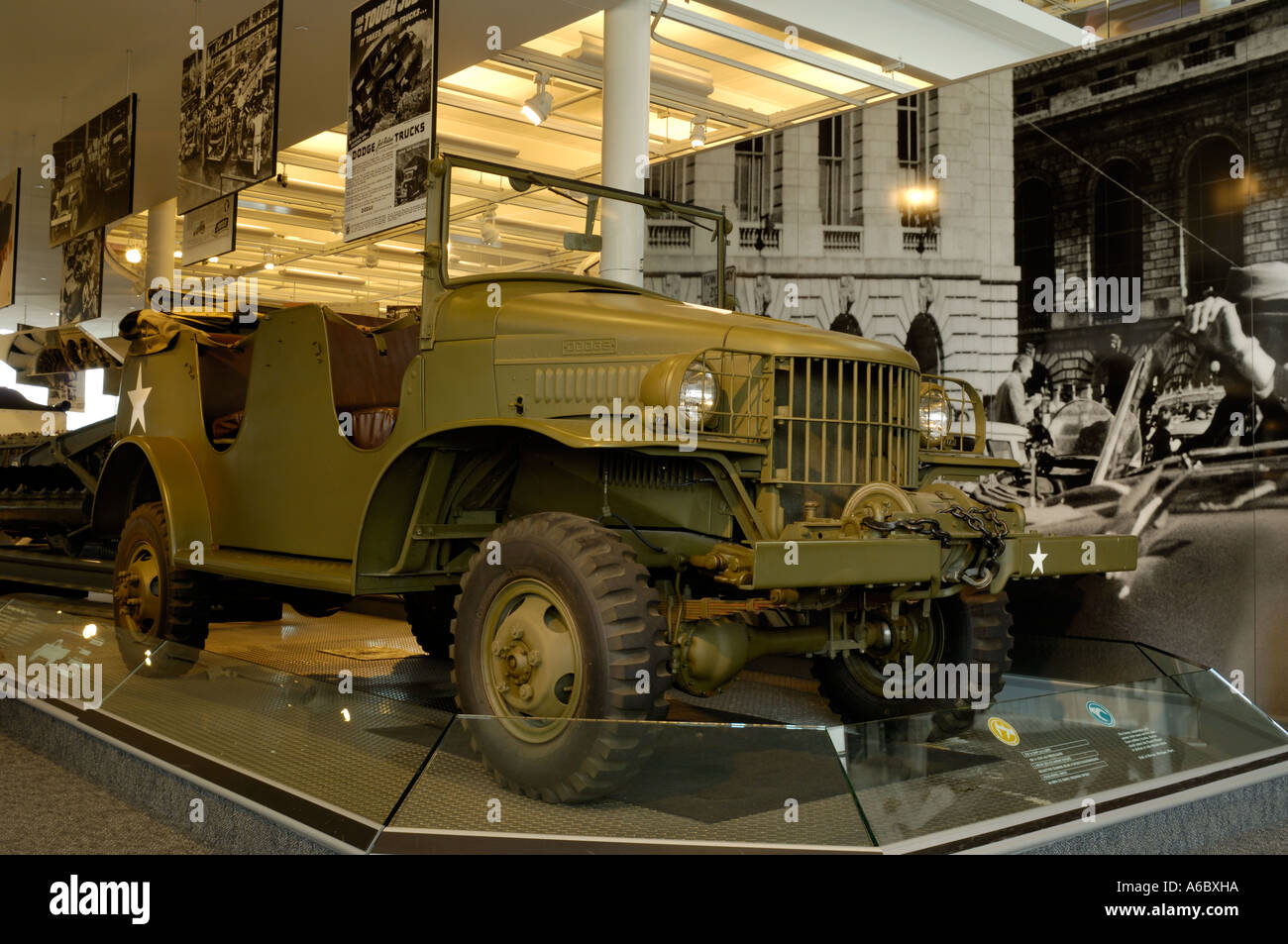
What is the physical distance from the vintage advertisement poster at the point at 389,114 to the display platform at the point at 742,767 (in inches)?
102

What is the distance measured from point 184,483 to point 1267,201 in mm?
5204

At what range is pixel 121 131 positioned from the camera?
8414 mm

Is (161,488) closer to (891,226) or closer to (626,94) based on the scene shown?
(626,94)

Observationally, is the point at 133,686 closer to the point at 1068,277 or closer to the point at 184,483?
the point at 184,483

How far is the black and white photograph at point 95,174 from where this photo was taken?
8.38m

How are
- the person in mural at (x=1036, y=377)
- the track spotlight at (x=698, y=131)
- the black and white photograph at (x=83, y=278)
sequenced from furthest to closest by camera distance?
the black and white photograph at (x=83, y=278) < the track spotlight at (x=698, y=131) < the person in mural at (x=1036, y=377)

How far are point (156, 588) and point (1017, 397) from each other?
4.51 metres

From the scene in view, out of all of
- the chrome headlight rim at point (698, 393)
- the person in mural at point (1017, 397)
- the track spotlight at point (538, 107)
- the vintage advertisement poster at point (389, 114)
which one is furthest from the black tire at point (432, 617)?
the track spotlight at point (538, 107)

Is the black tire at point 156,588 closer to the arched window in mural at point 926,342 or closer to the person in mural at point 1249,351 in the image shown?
the arched window in mural at point 926,342

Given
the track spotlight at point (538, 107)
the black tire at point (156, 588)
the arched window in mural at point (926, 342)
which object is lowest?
the black tire at point (156, 588)

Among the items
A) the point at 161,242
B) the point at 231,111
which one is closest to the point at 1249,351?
the point at 231,111

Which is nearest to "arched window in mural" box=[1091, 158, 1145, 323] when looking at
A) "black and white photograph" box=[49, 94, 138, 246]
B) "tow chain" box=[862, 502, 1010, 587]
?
"tow chain" box=[862, 502, 1010, 587]

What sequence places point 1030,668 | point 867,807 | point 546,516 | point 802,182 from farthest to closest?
point 802,182 < point 1030,668 < point 546,516 < point 867,807
